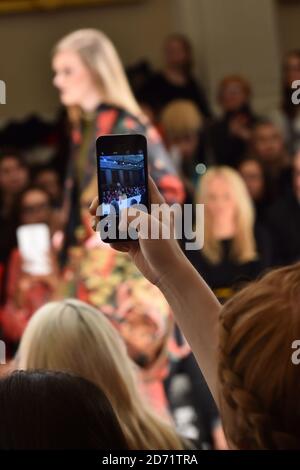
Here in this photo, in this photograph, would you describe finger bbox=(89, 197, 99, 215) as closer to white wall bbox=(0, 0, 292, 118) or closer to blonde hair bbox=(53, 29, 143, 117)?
blonde hair bbox=(53, 29, 143, 117)

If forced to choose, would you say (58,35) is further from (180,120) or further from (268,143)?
(268,143)

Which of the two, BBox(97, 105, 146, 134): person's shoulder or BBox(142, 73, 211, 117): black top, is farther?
BBox(142, 73, 211, 117): black top

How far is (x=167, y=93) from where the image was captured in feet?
17.1

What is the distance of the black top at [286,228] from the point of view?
3.98 m

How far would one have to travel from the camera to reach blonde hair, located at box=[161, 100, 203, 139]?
450 cm

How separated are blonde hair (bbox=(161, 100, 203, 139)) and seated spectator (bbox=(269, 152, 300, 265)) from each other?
1.57 feet

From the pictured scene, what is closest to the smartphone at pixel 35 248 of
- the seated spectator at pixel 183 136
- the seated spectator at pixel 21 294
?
the seated spectator at pixel 21 294

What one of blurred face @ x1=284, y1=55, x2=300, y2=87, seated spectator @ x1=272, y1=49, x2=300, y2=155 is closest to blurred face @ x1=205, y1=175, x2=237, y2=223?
seated spectator @ x1=272, y1=49, x2=300, y2=155

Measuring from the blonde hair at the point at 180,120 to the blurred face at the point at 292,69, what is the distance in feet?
1.25

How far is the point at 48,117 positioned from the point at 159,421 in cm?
427

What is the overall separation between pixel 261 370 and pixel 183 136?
11.6ft

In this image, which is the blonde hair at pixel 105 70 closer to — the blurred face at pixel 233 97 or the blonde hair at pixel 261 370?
the blurred face at pixel 233 97

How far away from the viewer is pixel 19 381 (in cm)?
128

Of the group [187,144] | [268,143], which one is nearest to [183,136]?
[187,144]
